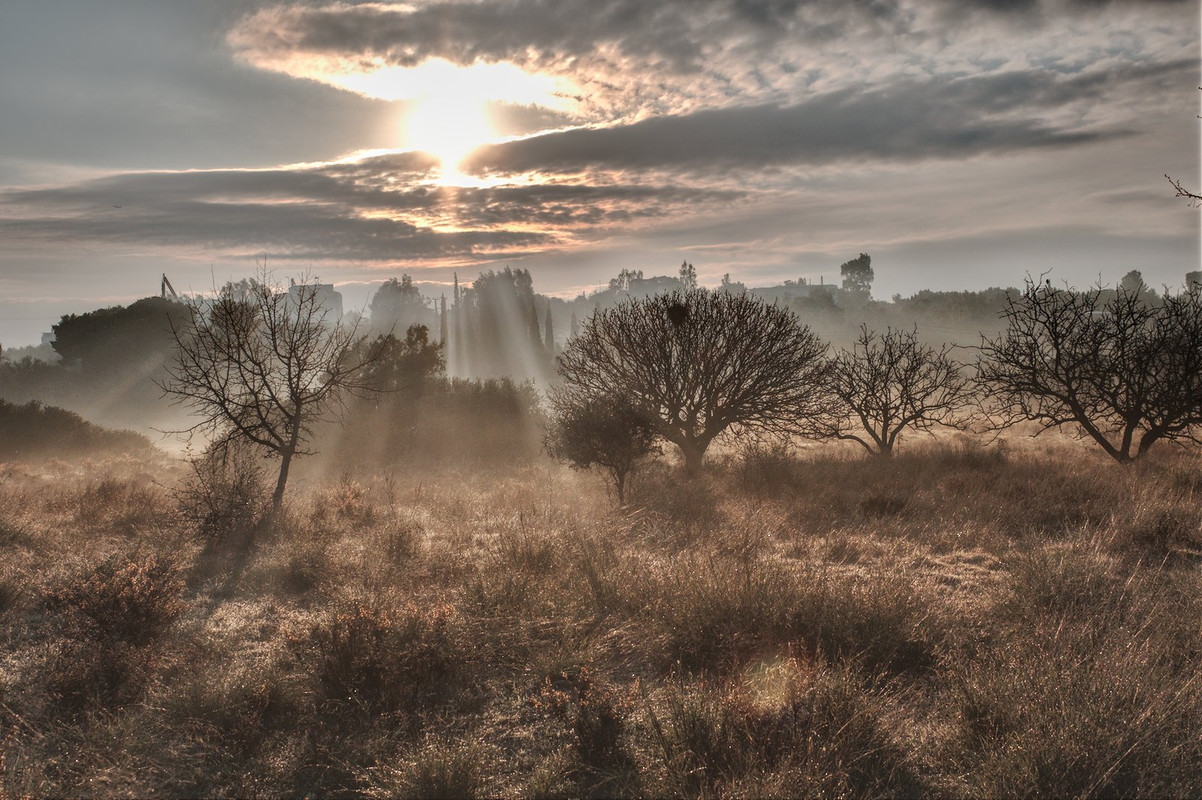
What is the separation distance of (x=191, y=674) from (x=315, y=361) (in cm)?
888

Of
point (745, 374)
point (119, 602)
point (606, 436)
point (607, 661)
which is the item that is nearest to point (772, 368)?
point (745, 374)

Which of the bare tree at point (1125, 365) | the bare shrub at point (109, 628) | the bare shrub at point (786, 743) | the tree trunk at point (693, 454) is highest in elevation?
the bare tree at point (1125, 365)

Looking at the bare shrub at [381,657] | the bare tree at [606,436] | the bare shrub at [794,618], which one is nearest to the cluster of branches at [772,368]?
the bare tree at [606,436]

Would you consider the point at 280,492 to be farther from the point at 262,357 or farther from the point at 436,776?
the point at 436,776

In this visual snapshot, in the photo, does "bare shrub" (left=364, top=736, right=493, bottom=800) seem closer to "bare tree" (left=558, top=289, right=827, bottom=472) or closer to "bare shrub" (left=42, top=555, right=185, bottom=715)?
"bare shrub" (left=42, top=555, right=185, bottom=715)

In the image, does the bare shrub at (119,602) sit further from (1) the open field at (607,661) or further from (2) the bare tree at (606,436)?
(2) the bare tree at (606,436)

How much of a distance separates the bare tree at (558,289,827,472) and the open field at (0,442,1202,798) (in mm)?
7884

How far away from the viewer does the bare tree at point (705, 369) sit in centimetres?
1777

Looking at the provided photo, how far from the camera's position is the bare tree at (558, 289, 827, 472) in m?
17.8

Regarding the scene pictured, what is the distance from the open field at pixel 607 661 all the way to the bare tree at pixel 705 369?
788cm

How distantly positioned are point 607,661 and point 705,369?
1257 centimetres

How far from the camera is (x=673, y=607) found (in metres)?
6.26

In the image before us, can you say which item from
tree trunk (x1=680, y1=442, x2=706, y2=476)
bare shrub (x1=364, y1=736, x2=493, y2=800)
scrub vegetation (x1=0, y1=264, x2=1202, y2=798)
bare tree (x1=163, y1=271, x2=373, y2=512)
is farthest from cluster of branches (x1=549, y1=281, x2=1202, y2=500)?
bare shrub (x1=364, y1=736, x2=493, y2=800)

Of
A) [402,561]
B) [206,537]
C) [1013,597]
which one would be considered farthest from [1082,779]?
[206,537]
